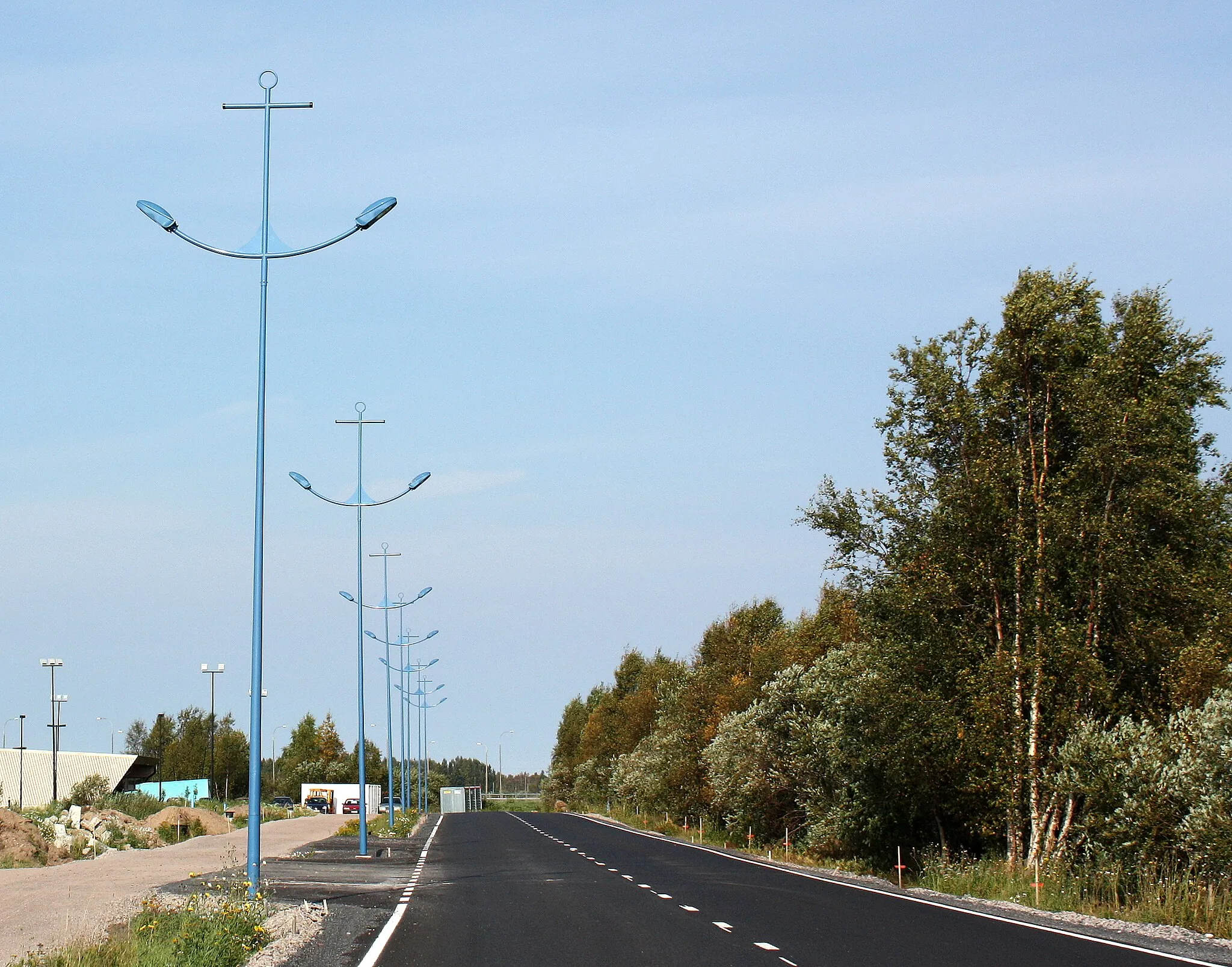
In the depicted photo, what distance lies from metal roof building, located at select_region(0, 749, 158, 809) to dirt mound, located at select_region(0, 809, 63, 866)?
58797 millimetres

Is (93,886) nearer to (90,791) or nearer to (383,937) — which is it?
(383,937)

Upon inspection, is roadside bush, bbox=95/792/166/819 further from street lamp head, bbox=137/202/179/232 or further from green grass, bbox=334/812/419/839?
street lamp head, bbox=137/202/179/232

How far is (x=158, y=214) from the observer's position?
70.3 ft

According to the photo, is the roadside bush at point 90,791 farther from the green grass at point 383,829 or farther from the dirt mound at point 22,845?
the dirt mound at point 22,845

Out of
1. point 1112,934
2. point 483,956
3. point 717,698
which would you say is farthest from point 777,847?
point 483,956

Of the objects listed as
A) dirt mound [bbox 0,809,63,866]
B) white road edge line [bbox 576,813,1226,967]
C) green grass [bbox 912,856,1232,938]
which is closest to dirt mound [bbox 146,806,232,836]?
dirt mound [bbox 0,809,63,866]

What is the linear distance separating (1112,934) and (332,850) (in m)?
33.4

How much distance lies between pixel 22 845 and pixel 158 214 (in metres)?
29.5

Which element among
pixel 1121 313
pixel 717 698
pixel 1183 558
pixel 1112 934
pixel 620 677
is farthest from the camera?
pixel 620 677

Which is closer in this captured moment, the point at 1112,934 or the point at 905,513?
the point at 1112,934

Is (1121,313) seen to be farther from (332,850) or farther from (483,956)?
(332,850)

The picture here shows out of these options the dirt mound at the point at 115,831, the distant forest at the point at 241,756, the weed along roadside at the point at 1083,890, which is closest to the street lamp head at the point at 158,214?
the weed along roadside at the point at 1083,890

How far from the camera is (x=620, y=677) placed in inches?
4983

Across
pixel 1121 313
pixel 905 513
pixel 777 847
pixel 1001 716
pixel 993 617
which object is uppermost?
pixel 1121 313
